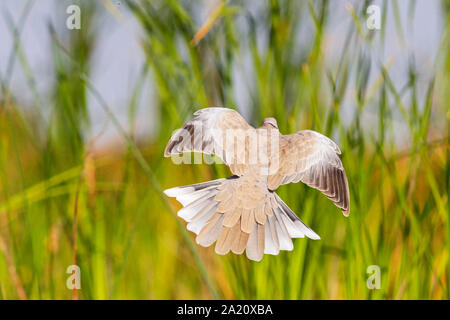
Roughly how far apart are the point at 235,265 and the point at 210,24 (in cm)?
46

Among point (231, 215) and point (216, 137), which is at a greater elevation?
point (216, 137)

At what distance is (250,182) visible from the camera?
71cm

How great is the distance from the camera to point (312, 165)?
750 mm

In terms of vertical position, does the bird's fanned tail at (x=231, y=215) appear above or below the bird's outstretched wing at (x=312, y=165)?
below

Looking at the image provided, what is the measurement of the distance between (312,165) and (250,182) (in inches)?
4.3

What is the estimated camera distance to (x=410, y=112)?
2.90ft

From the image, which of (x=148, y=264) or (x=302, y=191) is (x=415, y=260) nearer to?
(x=302, y=191)

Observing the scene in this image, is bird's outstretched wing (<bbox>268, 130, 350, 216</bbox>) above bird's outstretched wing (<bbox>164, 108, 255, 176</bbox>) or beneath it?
beneath

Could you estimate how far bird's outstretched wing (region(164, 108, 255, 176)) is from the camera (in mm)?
721

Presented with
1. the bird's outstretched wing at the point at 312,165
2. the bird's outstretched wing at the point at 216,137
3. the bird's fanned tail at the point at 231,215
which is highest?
the bird's outstretched wing at the point at 216,137

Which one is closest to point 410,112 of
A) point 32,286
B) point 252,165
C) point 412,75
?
point 412,75

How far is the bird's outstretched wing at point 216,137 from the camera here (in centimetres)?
72

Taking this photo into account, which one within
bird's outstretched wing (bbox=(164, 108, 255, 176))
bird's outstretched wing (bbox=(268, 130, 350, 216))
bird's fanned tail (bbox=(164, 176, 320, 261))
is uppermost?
bird's outstretched wing (bbox=(164, 108, 255, 176))

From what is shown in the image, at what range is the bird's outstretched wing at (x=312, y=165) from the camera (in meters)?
0.73
